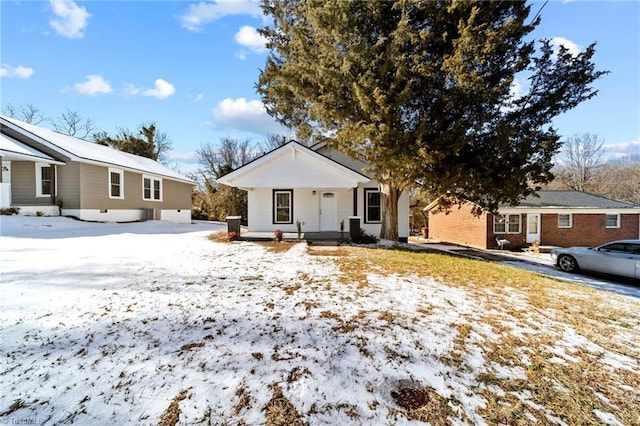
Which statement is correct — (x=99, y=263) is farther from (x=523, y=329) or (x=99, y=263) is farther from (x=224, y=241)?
(x=523, y=329)

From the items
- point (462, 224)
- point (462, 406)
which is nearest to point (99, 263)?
point (462, 406)

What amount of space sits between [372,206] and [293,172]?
496 cm

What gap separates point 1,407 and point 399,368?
3798 millimetres

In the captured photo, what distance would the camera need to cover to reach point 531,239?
19.7 meters

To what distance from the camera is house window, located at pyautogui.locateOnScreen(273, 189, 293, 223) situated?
1524 cm

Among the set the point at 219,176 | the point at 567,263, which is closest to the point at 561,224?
the point at 567,263

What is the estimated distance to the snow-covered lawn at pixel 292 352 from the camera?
254 centimetres

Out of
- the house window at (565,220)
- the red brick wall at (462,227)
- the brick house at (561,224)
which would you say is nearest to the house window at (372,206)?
the red brick wall at (462,227)

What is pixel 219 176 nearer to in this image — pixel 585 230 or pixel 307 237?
pixel 307 237

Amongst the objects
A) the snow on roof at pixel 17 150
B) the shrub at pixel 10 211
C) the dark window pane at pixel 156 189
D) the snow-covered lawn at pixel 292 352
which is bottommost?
the snow-covered lawn at pixel 292 352

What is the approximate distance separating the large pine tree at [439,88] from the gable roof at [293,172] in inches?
90.1

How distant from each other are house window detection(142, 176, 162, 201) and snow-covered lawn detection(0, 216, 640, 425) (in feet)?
52.9

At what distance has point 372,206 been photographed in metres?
15.5

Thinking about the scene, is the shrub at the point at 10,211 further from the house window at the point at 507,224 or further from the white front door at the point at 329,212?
the house window at the point at 507,224
